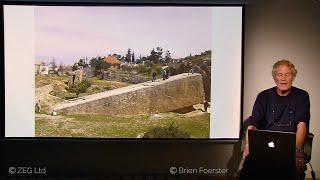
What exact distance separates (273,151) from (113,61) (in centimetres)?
193

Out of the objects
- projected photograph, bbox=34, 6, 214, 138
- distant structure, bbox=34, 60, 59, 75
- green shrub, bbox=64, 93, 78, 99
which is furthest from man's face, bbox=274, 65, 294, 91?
distant structure, bbox=34, 60, 59, 75

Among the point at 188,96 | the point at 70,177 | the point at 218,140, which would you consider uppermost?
the point at 188,96

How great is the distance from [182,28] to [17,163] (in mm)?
2330

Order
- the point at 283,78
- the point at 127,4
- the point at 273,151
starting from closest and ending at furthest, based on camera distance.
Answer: the point at 273,151, the point at 283,78, the point at 127,4

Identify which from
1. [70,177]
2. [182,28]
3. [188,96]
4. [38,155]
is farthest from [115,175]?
[182,28]

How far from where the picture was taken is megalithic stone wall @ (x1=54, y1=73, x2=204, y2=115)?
4.25 m

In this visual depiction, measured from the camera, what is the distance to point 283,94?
13.1ft

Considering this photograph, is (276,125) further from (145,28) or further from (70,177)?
(70,177)

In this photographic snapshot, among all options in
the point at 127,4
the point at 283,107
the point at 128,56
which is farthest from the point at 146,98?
the point at 283,107

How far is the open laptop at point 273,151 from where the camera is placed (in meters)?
3.19

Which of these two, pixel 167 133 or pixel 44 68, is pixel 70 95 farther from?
pixel 167 133

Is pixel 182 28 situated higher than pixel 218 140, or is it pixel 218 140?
pixel 182 28

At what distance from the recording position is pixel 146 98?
4258 mm

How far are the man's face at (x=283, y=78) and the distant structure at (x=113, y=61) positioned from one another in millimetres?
1698
